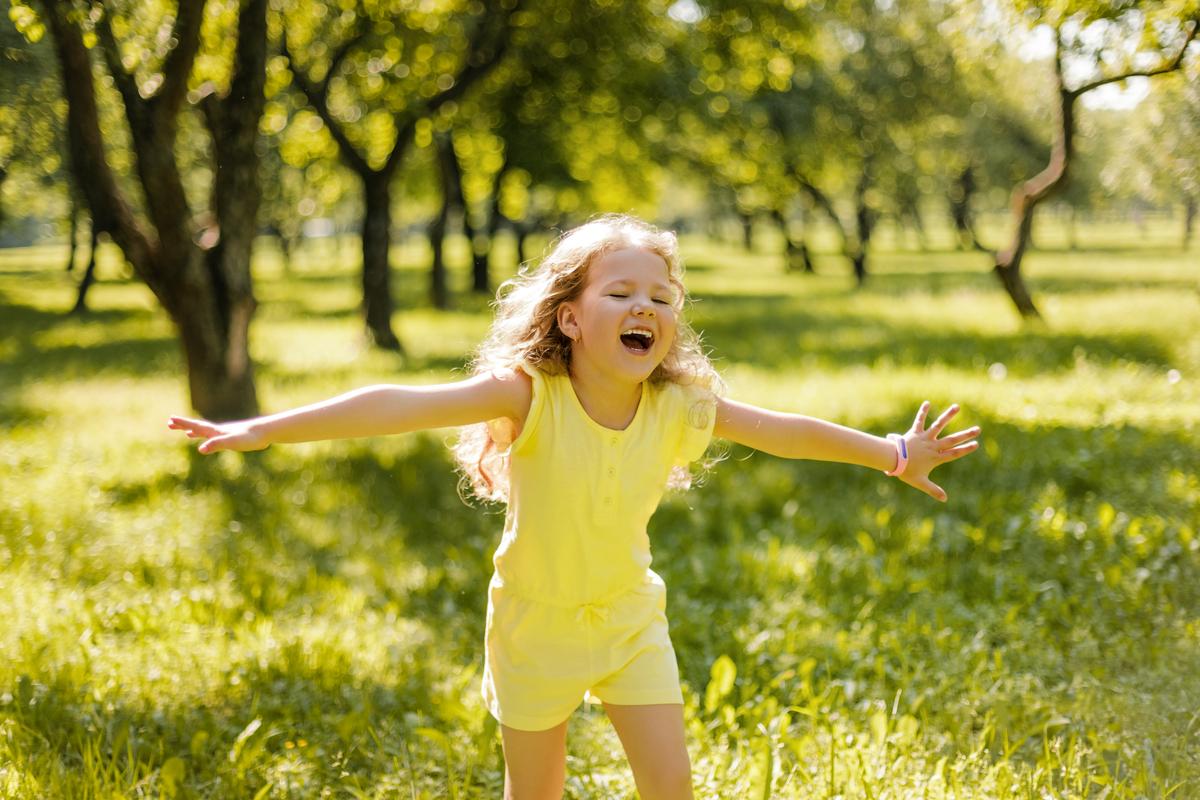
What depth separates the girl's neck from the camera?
9.75 feet

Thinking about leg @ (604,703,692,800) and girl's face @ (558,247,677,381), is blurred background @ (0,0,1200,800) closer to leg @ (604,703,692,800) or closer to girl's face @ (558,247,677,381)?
leg @ (604,703,692,800)

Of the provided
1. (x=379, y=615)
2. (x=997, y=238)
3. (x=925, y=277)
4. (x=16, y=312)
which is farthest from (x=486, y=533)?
(x=997, y=238)

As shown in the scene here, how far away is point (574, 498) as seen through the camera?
2871mm

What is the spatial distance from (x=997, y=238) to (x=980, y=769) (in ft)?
250

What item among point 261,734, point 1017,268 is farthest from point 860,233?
point 261,734

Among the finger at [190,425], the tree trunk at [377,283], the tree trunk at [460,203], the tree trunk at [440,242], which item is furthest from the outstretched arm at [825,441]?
the tree trunk at [440,242]

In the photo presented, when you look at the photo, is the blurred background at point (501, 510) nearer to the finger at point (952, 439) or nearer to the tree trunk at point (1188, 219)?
the tree trunk at point (1188, 219)

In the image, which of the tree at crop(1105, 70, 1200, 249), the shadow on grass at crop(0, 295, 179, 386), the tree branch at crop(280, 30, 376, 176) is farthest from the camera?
the shadow on grass at crop(0, 295, 179, 386)

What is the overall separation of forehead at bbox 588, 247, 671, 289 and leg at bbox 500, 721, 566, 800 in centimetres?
124

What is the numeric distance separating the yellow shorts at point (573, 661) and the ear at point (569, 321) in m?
0.75

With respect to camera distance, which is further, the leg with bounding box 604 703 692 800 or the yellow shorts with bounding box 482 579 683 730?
the yellow shorts with bounding box 482 579 683 730

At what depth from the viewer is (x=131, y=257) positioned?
8516 millimetres

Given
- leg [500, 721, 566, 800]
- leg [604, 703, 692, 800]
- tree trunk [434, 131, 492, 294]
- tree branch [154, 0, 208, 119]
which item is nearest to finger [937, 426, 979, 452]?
leg [604, 703, 692, 800]

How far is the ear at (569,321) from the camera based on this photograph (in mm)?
2979
